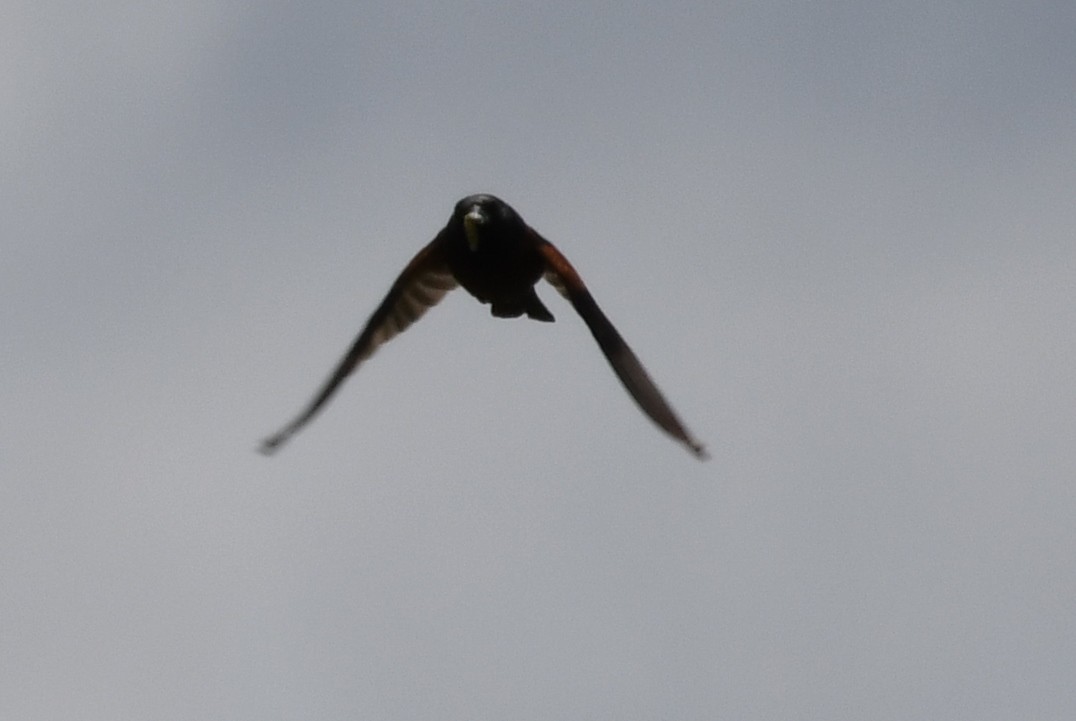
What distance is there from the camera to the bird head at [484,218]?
12914mm

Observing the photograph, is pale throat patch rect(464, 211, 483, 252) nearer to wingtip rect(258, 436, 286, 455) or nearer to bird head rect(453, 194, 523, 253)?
bird head rect(453, 194, 523, 253)

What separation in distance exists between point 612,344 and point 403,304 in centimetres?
230

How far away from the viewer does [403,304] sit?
14.8 m

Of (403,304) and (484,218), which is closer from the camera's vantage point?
(484,218)

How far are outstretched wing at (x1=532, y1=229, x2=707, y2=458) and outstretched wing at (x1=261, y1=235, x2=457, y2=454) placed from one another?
99 cm

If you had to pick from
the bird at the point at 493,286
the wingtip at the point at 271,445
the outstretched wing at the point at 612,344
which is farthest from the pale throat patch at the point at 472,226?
the wingtip at the point at 271,445

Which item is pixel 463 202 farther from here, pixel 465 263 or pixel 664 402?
pixel 664 402

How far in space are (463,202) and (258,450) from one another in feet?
7.92

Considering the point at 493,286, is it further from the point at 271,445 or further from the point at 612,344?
the point at 271,445

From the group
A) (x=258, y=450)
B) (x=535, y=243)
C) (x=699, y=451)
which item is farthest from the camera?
(x=535, y=243)

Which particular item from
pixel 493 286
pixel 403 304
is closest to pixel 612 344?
pixel 493 286

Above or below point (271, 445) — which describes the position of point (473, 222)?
above

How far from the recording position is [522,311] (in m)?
14.0

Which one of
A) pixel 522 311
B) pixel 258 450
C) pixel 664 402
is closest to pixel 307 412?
pixel 258 450
